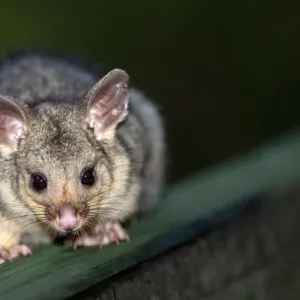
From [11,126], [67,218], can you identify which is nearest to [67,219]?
[67,218]

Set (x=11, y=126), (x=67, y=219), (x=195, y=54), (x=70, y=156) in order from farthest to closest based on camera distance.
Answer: (x=195, y=54)
(x=11, y=126)
(x=70, y=156)
(x=67, y=219)

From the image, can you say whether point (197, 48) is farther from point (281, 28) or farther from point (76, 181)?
point (76, 181)

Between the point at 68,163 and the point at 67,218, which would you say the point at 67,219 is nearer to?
the point at 67,218

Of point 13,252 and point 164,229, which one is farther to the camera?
point 164,229

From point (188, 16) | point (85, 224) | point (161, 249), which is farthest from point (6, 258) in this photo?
point (188, 16)

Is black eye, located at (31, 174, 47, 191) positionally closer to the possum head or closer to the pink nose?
the possum head

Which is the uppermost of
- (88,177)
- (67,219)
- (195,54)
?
(195,54)

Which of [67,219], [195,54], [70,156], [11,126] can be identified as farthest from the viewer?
[195,54]
